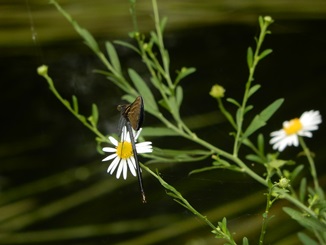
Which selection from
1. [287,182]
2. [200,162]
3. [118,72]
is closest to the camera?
[287,182]

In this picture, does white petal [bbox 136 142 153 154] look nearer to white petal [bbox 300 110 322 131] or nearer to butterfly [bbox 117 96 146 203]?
butterfly [bbox 117 96 146 203]

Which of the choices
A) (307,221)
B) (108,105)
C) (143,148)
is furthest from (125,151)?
(108,105)

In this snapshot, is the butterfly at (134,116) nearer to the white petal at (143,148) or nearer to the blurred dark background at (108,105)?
Result: the white petal at (143,148)

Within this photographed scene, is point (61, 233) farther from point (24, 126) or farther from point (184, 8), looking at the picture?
point (184, 8)

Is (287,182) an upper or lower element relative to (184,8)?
lower

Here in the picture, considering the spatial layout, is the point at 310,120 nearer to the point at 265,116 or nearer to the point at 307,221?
the point at 265,116

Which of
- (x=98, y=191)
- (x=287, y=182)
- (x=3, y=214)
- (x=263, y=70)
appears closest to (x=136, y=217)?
(x=98, y=191)

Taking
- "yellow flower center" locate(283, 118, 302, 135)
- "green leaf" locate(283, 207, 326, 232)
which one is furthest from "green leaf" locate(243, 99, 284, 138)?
"green leaf" locate(283, 207, 326, 232)
